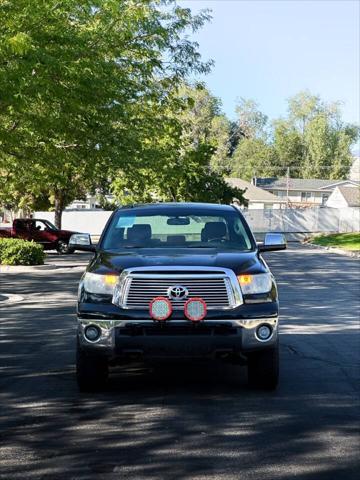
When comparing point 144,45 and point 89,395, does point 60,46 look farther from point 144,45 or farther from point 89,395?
point 89,395

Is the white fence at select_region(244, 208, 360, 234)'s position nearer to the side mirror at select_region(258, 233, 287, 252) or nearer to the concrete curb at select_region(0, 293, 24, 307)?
the concrete curb at select_region(0, 293, 24, 307)

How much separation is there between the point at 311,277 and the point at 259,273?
15.3 metres

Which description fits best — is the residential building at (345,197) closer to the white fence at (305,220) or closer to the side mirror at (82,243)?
the white fence at (305,220)

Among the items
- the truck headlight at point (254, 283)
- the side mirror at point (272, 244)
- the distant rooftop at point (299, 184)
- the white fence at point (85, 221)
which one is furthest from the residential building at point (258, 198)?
the truck headlight at point (254, 283)

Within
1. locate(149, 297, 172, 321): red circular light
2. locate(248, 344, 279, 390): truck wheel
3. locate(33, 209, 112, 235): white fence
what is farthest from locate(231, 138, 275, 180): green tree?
locate(149, 297, 172, 321): red circular light

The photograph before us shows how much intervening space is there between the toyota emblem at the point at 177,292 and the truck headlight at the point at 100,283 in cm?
53

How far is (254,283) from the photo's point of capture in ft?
22.0

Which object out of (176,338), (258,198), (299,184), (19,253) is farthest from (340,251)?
(299,184)

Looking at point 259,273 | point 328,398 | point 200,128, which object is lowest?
point 328,398

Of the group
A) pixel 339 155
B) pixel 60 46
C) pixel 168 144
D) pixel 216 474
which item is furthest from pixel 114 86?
pixel 339 155

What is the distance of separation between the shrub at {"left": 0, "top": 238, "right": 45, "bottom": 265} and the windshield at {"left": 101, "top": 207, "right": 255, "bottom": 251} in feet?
54.9

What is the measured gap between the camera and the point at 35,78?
13656mm

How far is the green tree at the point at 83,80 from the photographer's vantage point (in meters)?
13.1

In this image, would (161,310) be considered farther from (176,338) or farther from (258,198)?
(258,198)
